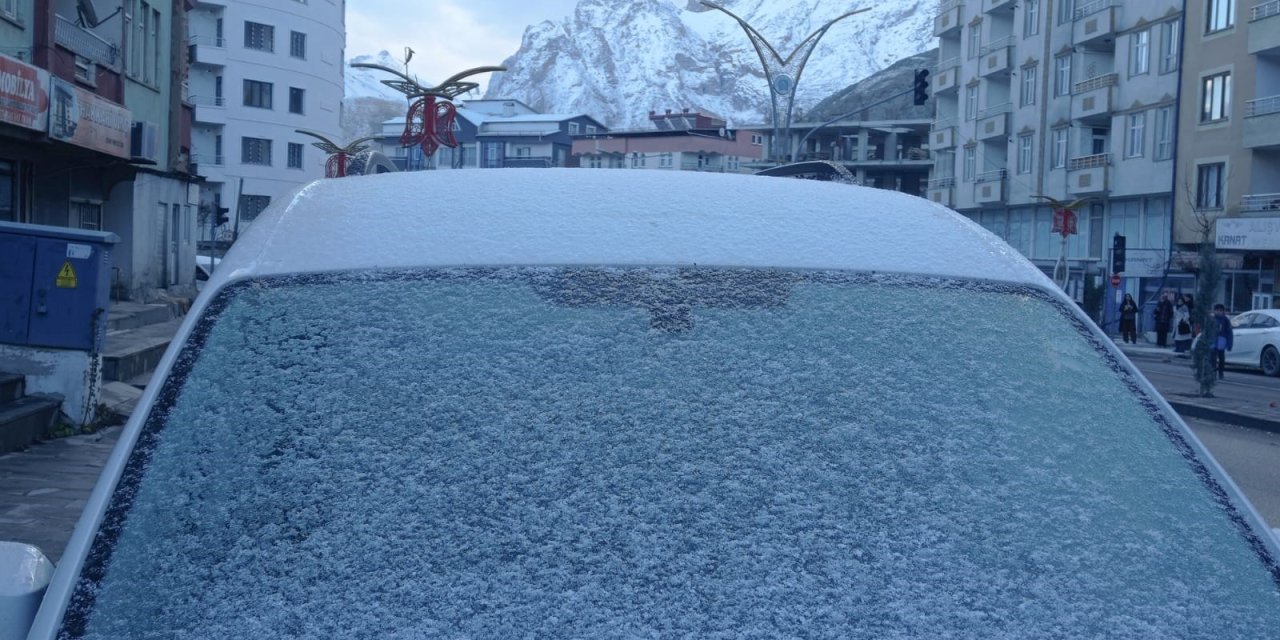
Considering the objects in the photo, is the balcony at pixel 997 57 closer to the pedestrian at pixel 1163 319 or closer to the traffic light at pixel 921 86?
the pedestrian at pixel 1163 319

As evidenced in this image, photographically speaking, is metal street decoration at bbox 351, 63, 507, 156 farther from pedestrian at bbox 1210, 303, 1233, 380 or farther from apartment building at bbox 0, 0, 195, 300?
pedestrian at bbox 1210, 303, 1233, 380

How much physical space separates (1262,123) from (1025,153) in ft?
56.7

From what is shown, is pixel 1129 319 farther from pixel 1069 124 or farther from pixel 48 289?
pixel 48 289

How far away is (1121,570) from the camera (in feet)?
5.46

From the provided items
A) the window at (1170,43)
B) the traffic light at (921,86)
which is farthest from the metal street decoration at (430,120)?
the window at (1170,43)

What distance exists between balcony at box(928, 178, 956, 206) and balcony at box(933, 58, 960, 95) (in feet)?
14.5

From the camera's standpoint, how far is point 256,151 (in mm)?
60406

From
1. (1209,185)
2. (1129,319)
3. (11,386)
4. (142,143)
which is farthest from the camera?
(1209,185)

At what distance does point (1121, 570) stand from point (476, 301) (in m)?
1.00

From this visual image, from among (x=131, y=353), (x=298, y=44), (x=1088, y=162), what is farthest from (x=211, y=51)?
(x=131, y=353)

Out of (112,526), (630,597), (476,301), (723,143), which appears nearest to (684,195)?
(476,301)

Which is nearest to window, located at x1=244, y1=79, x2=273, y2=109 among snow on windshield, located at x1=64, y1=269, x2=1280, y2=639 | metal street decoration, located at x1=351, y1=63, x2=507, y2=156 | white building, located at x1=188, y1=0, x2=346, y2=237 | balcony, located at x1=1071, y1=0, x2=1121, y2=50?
white building, located at x1=188, y1=0, x2=346, y2=237

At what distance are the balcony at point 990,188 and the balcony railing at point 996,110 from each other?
2.46 meters

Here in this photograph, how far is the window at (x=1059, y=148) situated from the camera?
158ft
